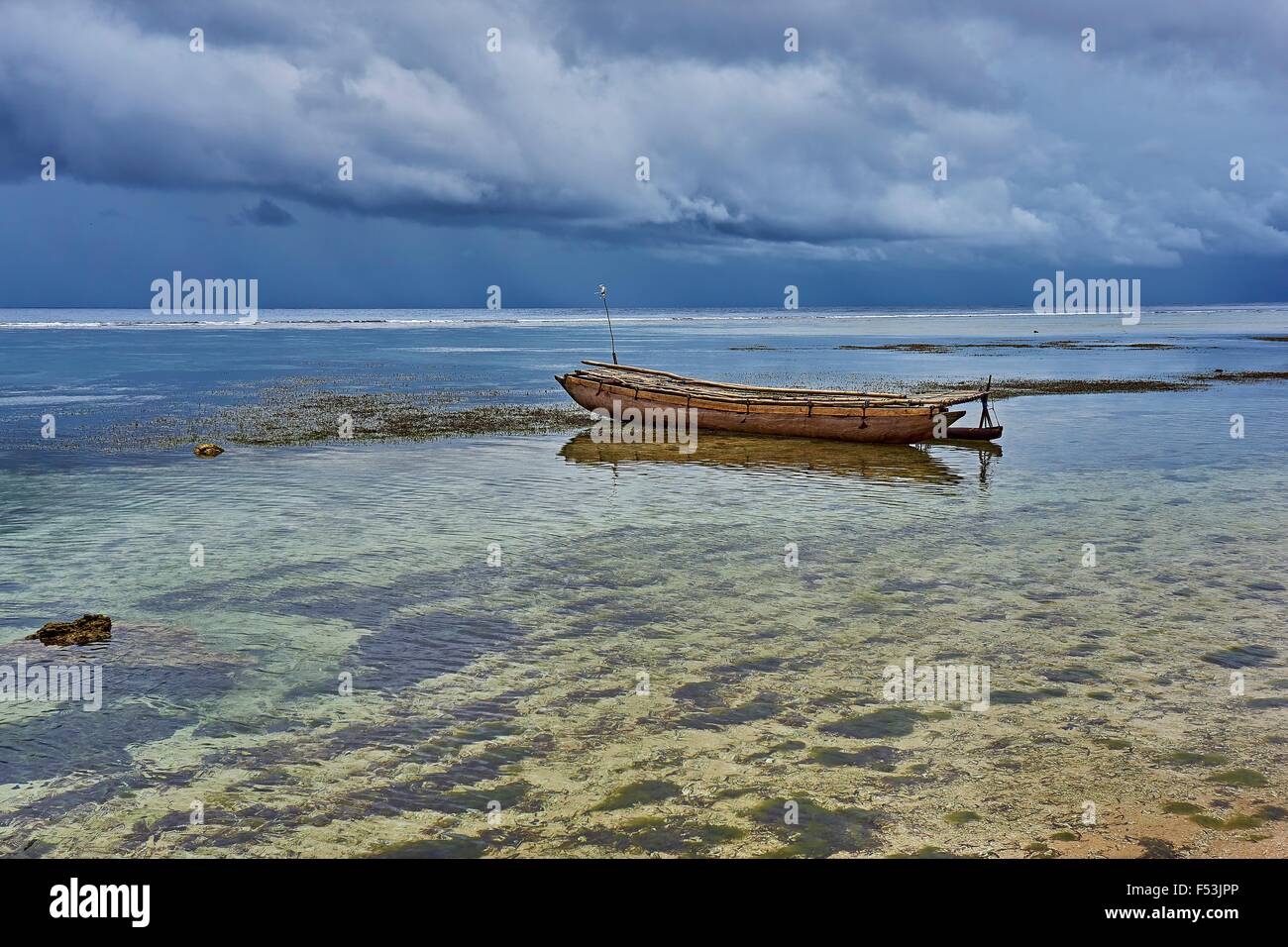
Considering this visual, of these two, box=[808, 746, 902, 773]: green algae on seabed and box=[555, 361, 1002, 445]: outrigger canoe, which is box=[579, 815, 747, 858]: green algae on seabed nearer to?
box=[808, 746, 902, 773]: green algae on seabed

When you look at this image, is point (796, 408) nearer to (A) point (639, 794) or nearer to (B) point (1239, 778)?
(B) point (1239, 778)

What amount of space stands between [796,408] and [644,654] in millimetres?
17644

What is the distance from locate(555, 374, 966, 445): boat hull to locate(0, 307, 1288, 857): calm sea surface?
2731mm

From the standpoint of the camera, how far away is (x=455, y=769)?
24.8 ft

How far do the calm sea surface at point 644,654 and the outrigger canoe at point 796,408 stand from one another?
284 cm

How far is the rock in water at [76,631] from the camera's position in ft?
34.4

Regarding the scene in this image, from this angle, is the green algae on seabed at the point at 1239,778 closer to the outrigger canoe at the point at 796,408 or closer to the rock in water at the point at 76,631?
the rock in water at the point at 76,631

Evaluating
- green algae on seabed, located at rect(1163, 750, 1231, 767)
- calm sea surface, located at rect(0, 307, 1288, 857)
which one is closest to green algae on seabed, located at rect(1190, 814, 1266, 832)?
calm sea surface, located at rect(0, 307, 1288, 857)

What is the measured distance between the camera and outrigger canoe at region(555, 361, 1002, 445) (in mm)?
25953

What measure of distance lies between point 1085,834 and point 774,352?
69707 millimetres

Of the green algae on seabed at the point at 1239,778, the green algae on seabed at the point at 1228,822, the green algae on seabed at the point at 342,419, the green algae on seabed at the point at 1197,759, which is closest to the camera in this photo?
the green algae on seabed at the point at 1228,822

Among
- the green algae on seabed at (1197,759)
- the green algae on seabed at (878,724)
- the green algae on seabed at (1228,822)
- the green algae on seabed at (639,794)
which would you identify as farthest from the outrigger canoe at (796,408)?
the green algae on seabed at (639,794)

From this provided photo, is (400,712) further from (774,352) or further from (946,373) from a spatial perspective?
(774,352)
